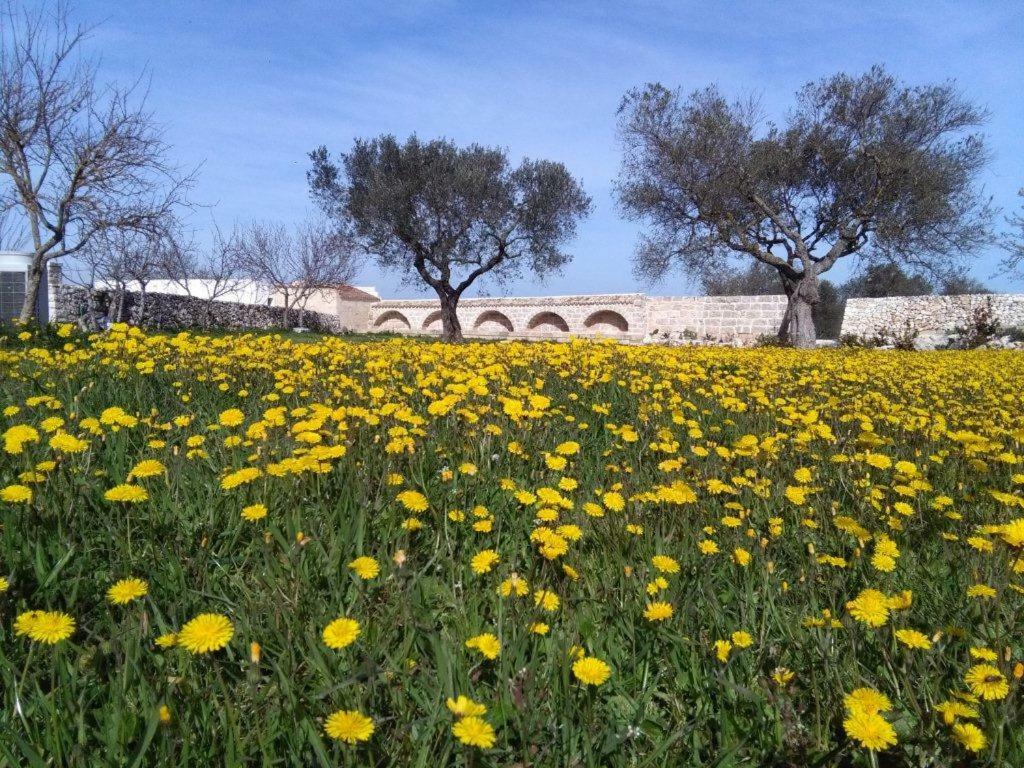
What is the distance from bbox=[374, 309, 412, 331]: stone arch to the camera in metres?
47.0

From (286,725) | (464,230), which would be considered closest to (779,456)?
(286,725)

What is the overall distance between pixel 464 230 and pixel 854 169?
14.3 metres

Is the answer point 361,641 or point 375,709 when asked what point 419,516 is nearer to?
point 361,641

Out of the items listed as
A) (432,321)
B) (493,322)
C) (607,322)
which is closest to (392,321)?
(432,321)

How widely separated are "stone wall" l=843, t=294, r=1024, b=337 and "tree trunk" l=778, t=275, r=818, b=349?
9.47 feet

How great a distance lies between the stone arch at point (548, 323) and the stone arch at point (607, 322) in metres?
2.09

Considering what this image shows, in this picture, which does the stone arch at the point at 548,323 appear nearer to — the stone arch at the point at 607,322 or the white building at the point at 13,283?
the stone arch at the point at 607,322

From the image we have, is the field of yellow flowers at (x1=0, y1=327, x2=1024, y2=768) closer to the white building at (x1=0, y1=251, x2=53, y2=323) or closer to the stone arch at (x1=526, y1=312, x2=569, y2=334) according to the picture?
the white building at (x1=0, y1=251, x2=53, y2=323)

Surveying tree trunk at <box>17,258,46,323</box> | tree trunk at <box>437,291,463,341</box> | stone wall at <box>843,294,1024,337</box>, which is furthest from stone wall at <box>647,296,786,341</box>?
tree trunk at <box>17,258,46,323</box>

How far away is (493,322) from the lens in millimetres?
42562

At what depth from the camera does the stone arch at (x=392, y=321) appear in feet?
154

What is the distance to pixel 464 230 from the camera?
2550 centimetres

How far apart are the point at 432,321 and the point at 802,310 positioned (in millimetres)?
29161

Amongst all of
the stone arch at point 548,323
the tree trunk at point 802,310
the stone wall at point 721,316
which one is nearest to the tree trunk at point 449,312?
the stone wall at point 721,316
